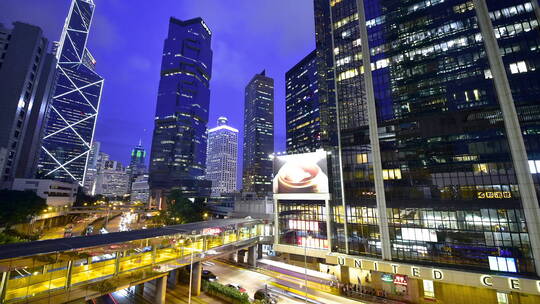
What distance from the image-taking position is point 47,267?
20812mm

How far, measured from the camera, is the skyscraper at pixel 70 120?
16250 cm

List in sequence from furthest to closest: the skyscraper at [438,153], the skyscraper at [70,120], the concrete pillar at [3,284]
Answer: the skyscraper at [70,120] < the skyscraper at [438,153] < the concrete pillar at [3,284]

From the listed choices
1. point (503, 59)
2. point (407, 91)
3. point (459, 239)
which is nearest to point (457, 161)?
point (459, 239)

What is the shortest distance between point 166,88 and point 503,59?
194 meters

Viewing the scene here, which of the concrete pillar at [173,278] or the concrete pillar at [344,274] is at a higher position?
the concrete pillar at [173,278]

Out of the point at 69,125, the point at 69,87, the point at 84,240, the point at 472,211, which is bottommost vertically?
the point at 84,240

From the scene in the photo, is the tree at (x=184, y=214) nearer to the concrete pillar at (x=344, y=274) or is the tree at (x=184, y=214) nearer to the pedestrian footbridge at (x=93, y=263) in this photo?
the pedestrian footbridge at (x=93, y=263)

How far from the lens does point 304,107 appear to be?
157 metres

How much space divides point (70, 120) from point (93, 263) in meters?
201

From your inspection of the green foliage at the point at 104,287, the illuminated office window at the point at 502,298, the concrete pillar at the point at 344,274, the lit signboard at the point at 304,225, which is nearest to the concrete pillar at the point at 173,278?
the green foliage at the point at 104,287

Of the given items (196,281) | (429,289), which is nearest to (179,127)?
(196,281)

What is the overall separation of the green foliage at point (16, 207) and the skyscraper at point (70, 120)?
10670 cm

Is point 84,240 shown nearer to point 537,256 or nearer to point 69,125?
point 537,256

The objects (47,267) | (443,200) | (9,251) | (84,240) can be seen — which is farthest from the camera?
(443,200)
